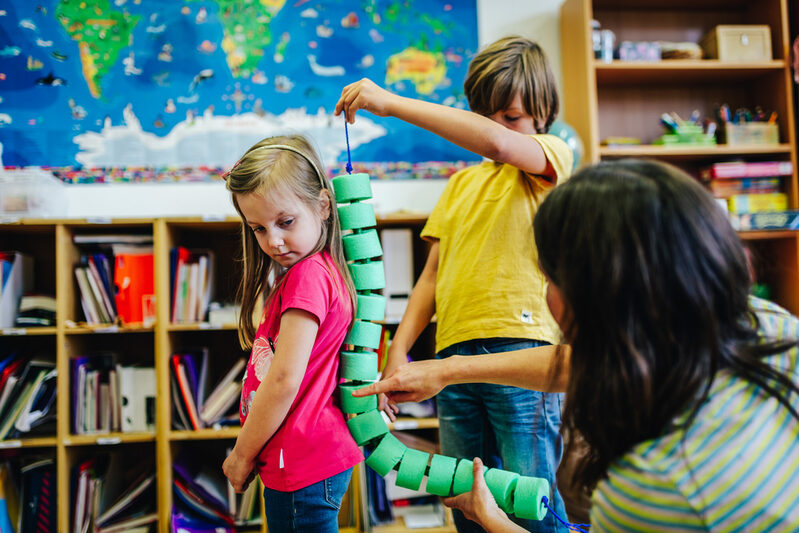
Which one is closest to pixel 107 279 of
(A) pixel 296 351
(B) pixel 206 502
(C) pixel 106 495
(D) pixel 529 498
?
(C) pixel 106 495

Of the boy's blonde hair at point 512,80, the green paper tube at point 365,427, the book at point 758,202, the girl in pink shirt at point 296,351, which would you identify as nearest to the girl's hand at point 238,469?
the girl in pink shirt at point 296,351

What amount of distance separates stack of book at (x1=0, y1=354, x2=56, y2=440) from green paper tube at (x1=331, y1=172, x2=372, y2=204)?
1.68 m

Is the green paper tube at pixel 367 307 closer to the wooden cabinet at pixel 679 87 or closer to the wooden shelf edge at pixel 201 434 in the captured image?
the wooden shelf edge at pixel 201 434

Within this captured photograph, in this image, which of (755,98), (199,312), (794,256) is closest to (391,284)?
(199,312)

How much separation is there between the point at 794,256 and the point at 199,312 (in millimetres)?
2669

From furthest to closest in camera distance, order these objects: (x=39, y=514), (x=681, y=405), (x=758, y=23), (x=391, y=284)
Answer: (x=758, y=23) → (x=391, y=284) → (x=39, y=514) → (x=681, y=405)

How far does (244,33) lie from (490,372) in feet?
7.09

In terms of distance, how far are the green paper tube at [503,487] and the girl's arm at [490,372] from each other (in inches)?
6.8

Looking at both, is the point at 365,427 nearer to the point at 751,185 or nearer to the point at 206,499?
the point at 206,499

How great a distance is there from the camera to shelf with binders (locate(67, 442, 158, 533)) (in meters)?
2.19

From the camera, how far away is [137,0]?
254 cm

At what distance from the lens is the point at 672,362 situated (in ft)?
2.03

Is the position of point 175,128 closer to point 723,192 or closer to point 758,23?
point 723,192

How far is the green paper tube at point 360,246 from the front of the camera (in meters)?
1.19
